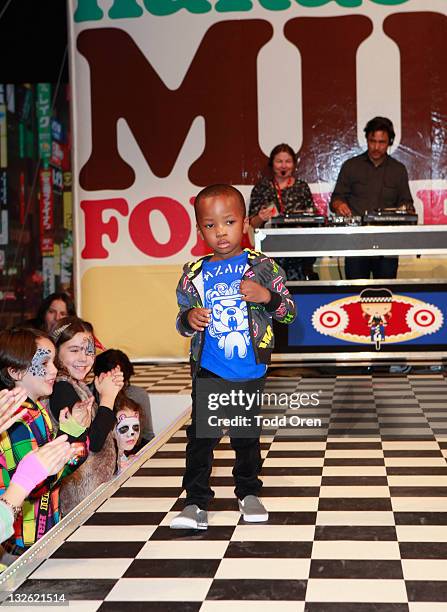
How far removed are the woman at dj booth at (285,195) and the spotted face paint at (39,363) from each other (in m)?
3.71

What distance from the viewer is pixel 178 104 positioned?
8508 mm

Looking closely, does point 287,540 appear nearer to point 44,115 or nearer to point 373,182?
point 373,182

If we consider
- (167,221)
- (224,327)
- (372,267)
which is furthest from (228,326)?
(167,221)

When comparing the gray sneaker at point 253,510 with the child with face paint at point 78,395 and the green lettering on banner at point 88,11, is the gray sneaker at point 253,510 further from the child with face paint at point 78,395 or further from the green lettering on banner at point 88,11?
the green lettering on banner at point 88,11

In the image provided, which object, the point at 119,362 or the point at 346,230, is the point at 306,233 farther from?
the point at 119,362

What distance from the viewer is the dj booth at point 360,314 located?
6.11m

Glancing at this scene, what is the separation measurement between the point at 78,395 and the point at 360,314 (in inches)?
115

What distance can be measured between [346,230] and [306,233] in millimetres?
252

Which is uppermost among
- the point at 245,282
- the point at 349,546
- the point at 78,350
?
the point at 245,282

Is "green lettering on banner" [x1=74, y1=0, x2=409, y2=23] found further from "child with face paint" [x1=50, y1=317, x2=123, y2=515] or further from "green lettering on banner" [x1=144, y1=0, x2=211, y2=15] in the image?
"child with face paint" [x1=50, y1=317, x2=123, y2=515]

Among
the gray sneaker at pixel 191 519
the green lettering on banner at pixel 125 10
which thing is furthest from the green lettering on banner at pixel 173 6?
the gray sneaker at pixel 191 519

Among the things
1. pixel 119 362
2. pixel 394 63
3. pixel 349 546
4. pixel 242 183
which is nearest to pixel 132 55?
pixel 242 183

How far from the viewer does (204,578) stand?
268 centimetres

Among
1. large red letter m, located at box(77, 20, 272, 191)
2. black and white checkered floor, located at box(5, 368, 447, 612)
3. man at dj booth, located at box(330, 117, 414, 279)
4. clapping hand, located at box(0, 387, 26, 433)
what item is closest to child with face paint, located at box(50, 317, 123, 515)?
black and white checkered floor, located at box(5, 368, 447, 612)
